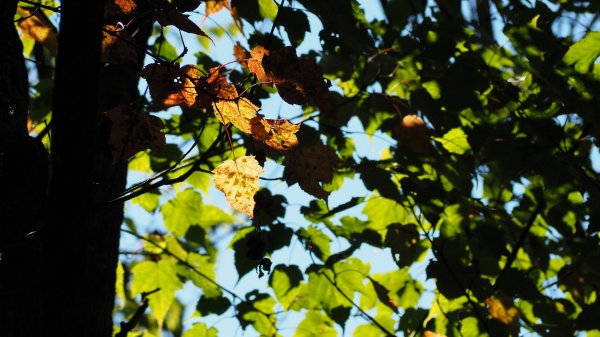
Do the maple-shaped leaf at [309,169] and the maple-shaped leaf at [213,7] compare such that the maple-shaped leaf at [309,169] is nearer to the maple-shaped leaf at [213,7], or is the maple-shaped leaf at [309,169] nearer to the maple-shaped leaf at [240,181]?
the maple-shaped leaf at [240,181]

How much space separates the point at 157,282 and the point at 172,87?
1693 millimetres

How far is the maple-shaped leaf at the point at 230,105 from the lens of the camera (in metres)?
1.11

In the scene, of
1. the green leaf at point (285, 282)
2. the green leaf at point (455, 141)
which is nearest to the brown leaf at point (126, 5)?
the green leaf at point (455, 141)

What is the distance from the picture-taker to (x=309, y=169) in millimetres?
1376

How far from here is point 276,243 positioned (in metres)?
2.30

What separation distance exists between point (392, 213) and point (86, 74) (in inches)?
73.0

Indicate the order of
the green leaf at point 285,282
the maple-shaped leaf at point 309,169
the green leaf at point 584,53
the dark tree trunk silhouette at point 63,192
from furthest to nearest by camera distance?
1. the green leaf at point 285,282
2. the green leaf at point 584,53
3. the maple-shaped leaf at point 309,169
4. the dark tree trunk silhouette at point 63,192

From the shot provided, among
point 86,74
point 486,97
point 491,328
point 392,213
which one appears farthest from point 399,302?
point 86,74

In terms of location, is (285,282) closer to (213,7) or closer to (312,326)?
(312,326)

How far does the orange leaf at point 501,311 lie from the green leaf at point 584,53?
0.77 meters

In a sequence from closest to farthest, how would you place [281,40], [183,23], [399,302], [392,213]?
[183,23] < [281,40] < [392,213] < [399,302]

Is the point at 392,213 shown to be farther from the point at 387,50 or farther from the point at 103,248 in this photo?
the point at 103,248

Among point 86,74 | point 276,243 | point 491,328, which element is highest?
point 276,243

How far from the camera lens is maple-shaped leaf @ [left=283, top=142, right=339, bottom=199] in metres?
1.35
